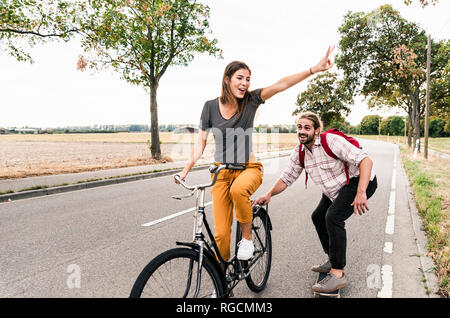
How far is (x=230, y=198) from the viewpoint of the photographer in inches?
103

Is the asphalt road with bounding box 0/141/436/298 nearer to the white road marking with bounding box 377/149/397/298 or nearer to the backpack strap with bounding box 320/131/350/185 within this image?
the white road marking with bounding box 377/149/397/298

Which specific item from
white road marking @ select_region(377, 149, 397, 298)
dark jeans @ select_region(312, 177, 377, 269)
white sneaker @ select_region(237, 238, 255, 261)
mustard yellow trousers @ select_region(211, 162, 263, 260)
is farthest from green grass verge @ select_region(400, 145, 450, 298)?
mustard yellow trousers @ select_region(211, 162, 263, 260)

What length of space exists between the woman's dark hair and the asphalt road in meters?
1.78

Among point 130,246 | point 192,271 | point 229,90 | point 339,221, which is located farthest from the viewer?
point 130,246

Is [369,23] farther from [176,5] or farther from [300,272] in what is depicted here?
[300,272]

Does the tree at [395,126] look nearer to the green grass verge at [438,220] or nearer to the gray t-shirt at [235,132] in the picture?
the green grass verge at [438,220]

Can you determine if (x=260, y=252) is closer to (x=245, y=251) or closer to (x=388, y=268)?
(x=245, y=251)

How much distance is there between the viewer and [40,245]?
429 cm

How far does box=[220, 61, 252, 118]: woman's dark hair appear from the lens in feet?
8.50

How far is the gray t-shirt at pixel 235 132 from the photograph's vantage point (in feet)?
8.50

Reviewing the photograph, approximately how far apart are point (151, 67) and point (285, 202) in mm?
11523

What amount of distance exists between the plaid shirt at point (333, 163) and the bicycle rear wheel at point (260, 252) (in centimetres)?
66

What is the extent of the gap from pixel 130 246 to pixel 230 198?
229 cm

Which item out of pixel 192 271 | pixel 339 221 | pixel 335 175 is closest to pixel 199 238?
pixel 192 271
